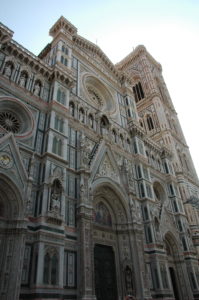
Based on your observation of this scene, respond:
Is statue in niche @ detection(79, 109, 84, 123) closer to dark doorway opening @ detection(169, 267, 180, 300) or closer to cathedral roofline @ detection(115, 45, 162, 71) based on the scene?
dark doorway opening @ detection(169, 267, 180, 300)

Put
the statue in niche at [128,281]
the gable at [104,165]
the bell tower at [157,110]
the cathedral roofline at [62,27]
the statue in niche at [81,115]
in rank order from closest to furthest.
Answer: the statue in niche at [128,281], the gable at [104,165], the statue in niche at [81,115], the cathedral roofline at [62,27], the bell tower at [157,110]

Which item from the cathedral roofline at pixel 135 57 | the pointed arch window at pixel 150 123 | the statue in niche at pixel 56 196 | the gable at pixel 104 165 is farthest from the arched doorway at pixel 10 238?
the cathedral roofline at pixel 135 57

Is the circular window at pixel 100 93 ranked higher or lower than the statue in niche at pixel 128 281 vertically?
higher

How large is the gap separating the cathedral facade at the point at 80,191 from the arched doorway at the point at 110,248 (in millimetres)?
65

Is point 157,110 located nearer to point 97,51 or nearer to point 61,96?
point 97,51

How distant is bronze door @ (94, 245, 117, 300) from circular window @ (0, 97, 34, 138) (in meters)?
8.29

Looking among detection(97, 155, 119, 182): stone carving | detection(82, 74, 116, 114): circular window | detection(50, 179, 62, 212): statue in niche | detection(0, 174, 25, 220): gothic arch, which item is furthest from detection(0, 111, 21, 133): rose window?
detection(82, 74, 116, 114): circular window

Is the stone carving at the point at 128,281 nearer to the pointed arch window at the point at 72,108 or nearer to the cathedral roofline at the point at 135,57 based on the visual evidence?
the pointed arch window at the point at 72,108

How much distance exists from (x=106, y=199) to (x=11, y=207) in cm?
775

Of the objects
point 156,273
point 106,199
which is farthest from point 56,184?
point 156,273

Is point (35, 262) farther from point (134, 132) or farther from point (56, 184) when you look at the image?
point (134, 132)

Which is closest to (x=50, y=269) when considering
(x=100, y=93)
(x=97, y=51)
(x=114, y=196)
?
(x=114, y=196)

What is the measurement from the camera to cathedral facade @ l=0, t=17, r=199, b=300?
35.7ft

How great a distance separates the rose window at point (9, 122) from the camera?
43.9 ft
